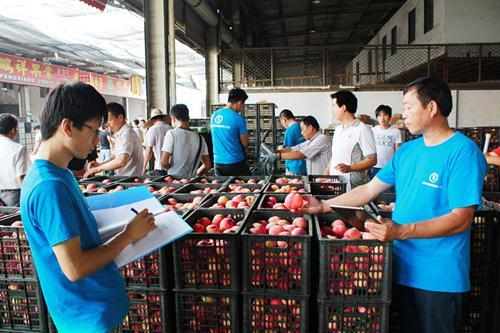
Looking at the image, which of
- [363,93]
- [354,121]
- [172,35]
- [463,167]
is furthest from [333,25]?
[463,167]

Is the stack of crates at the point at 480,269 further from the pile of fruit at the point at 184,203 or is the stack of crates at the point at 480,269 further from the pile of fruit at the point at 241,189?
the pile of fruit at the point at 184,203

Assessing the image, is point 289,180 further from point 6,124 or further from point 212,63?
point 212,63

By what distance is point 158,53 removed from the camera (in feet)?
23.4

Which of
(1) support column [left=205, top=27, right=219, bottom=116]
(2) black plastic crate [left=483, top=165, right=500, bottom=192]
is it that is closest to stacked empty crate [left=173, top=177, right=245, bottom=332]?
(2) black plastic crate [left=483, top=165, right=500, bottom=192]

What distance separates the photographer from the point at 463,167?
5.63 feet

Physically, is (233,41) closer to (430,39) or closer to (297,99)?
(297,99)

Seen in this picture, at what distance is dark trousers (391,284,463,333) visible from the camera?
184cm

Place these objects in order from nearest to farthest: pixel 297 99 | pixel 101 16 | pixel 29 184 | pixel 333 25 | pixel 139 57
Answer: pixel 29 184 < pixel 101 16 < pixel 139 57 < pixel 297 99 < pixel 333 25

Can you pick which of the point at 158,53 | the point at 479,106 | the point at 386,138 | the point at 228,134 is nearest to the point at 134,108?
the point at 158,53

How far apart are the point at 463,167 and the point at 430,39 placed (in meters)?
13.3

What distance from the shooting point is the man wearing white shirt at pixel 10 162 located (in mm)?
3754

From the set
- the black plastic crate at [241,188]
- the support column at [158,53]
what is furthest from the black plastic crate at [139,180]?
the support column at [158,53]

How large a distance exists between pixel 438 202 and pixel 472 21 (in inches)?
502

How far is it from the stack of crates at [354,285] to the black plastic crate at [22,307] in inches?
58.8
